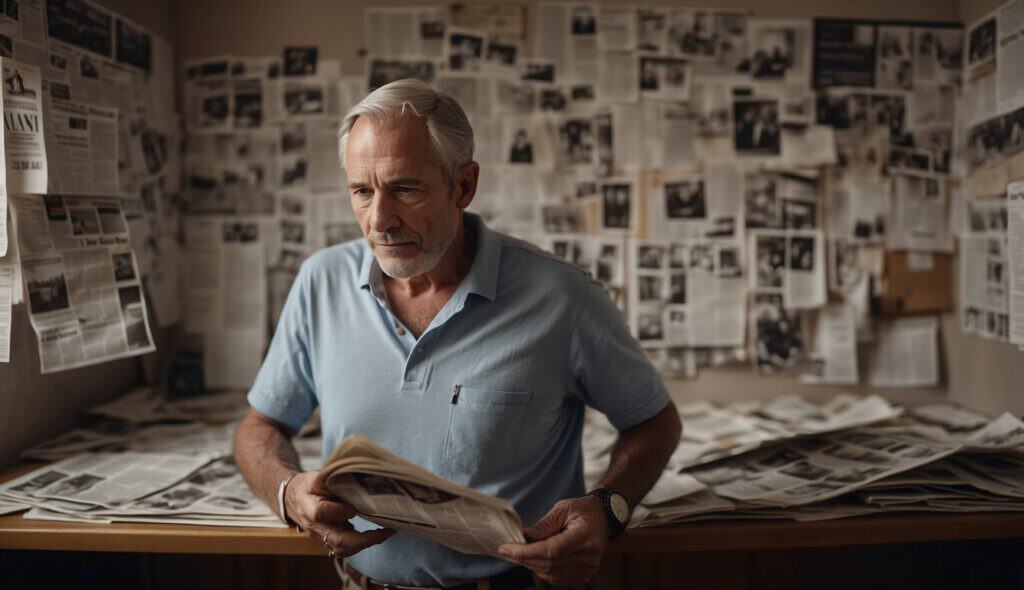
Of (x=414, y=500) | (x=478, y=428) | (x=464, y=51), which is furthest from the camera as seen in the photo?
(x=464, y=51)

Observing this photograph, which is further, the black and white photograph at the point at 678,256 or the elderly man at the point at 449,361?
the black and white photograph at the point at 678,256

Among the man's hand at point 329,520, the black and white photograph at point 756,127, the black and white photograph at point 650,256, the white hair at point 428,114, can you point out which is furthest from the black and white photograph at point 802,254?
the man's hand at point 329,520

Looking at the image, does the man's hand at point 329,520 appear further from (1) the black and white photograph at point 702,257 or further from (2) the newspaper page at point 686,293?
(1) the black and white photograph at point 702,257

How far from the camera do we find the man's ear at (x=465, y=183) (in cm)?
125

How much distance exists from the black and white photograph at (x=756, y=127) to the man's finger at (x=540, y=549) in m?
1.32

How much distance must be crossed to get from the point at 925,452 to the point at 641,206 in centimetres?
90

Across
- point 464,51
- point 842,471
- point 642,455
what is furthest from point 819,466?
point 464,51

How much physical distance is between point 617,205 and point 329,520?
48.0 inches

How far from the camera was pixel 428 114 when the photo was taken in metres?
1.18

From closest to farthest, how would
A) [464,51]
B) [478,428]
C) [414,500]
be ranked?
1. [414,500]
2. [478,428]
3. [464,51]

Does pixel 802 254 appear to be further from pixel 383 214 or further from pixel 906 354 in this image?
pixel 383 214

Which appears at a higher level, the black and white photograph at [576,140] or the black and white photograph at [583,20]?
the black and white photograph at [583,20]

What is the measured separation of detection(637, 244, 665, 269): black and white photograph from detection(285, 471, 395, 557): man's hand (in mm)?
1133

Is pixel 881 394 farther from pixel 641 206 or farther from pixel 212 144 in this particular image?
pixel 212 144
